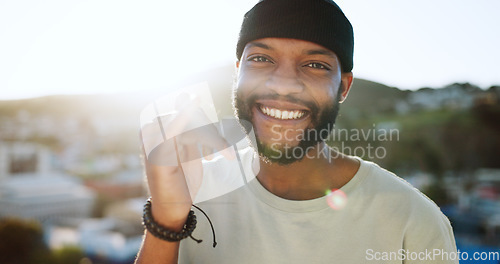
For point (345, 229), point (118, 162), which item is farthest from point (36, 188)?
point (345, 229)

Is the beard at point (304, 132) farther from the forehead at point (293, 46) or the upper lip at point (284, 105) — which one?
the forehead at point (293, 46)

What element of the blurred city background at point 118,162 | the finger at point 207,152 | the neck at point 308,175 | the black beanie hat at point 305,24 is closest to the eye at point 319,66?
the black beanie hat at point 305,24

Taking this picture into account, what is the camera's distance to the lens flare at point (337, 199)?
226 cm

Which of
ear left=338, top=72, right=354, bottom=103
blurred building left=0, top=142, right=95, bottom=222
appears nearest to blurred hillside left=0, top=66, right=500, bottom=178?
blurred building left=0, top=142, right=95, bottom=222

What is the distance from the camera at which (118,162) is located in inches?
3986

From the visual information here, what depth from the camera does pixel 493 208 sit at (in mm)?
69438

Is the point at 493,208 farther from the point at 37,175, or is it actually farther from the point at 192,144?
the point at 37,175

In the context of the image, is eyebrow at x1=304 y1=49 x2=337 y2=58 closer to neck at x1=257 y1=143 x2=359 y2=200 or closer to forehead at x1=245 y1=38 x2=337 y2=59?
forehead at x1=245 y1=38 x2=337 y2=59

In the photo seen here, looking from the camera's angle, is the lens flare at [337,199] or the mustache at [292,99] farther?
the mustache at [292,99]

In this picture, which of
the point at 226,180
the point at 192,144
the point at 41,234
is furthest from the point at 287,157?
the point at 41,234

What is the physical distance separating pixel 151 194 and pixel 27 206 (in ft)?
324

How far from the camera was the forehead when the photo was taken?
2441 mm

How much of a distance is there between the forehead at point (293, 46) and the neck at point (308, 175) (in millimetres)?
636

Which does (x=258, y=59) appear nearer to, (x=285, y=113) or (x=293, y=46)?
(x=293, y=46)
